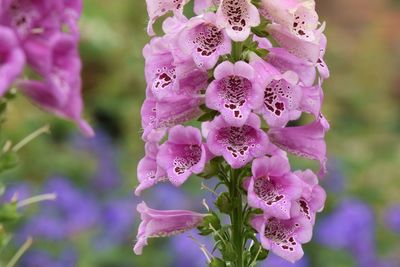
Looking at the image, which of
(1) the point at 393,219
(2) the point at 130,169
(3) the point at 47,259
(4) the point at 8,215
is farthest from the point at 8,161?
(2) the point at 130,169

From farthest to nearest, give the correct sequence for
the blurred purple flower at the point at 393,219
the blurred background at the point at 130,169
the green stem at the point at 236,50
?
the blurred purple flower at the point at 393,219, the blurred background at the point at 130,169, the green stem at the point at 236,50

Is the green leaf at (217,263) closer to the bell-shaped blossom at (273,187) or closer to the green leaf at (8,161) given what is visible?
the bell-shaped blossom at (273,187)

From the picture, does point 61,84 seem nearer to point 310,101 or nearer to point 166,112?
point 166,112

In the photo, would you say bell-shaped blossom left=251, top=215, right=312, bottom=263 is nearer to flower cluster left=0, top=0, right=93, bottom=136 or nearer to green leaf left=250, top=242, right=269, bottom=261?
green leaf left=250, top=242, right=269, bottom=261

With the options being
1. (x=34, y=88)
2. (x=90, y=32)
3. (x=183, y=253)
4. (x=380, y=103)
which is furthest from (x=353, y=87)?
(x=34, y=88)

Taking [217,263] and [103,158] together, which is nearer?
[217,263]

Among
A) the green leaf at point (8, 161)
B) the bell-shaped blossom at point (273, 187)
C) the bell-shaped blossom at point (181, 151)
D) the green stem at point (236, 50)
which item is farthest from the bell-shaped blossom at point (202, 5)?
the green leaf at point (8, 161)

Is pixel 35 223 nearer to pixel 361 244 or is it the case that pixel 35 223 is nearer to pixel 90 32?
pixel 361 244
